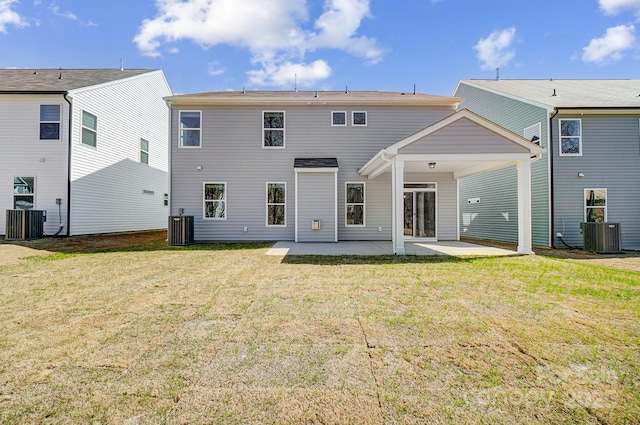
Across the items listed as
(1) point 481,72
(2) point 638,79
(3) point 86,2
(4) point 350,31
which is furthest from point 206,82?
(2) point 638,79

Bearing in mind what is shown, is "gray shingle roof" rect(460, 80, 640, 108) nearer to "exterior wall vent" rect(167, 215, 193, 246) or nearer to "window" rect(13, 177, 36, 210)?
"exterior wall vent" rect(167, 215, 193, 246)

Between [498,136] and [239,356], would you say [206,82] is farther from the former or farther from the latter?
[239,356]

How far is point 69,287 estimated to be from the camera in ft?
17.0

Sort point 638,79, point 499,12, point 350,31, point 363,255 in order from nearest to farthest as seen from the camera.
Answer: point 363,255, point 499,12, point 350,31, point 638,79

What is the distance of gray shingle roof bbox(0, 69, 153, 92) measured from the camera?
40.3ft

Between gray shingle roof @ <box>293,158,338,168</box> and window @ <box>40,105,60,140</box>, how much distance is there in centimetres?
920

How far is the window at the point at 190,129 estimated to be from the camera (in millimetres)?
12305

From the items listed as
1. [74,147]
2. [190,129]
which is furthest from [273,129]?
[74,147]

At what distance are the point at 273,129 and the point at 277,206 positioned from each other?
308 cm

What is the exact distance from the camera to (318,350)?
3004 mm

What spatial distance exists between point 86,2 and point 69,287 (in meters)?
12.2

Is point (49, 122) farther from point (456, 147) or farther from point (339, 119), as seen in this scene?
point (456, 147)

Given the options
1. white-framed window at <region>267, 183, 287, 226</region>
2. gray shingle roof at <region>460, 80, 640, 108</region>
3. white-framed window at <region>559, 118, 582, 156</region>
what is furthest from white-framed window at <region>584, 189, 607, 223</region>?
white-framed window at <region>267, 183, 287, 226</region>

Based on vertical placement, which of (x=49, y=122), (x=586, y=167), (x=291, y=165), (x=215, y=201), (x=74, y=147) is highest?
(x=49, y=122)
